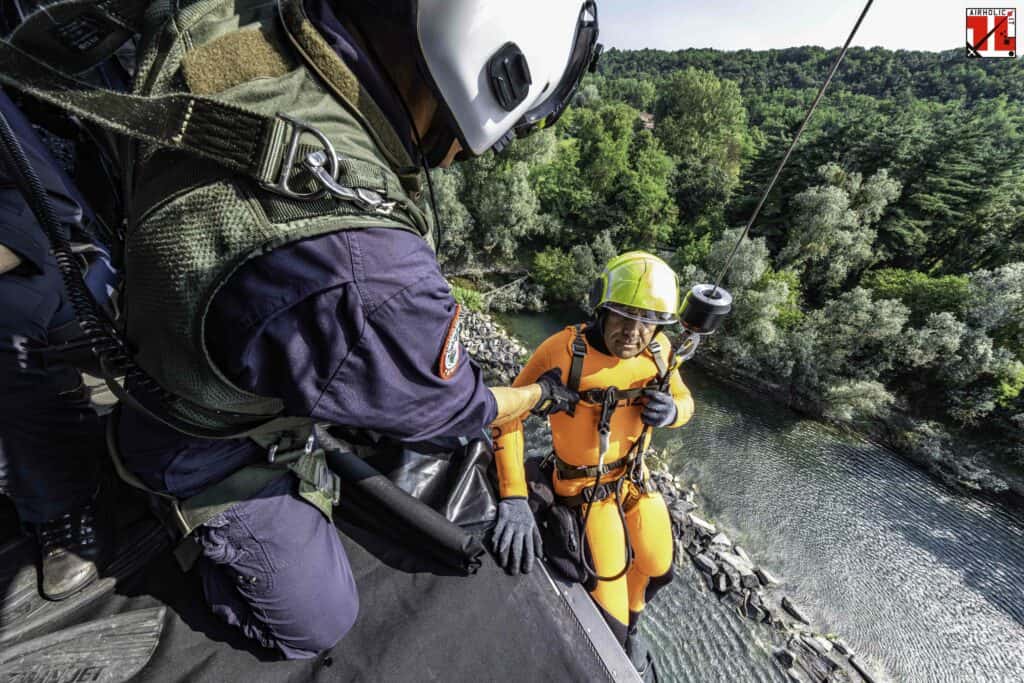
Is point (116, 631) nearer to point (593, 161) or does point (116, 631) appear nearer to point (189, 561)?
point (189, 561)

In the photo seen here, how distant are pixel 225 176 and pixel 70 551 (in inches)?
75.0

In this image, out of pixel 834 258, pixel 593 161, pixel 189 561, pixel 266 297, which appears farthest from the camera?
pixel 593 161

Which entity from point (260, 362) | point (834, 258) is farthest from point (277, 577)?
point (834, 258)

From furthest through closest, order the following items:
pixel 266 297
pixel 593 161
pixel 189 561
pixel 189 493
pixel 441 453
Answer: pixel 593 161, pixel 441 453, pixel 189 561, pixel 189 493, pixel 266 297

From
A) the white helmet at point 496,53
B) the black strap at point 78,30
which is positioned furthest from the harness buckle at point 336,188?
the black strap at point 78,30

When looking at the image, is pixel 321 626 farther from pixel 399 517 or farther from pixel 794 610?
pixel 794 610

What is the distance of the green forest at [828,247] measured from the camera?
12.4 meters

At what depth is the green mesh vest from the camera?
78 cm

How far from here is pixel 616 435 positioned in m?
3.12

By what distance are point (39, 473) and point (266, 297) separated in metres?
1.78

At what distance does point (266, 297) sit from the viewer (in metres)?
0.81

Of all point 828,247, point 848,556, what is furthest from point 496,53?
point 828,247

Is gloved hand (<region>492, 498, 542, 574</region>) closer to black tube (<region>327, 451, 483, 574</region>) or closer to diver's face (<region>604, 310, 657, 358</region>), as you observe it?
black tube (<region>327, 451, 483, 574</region>)

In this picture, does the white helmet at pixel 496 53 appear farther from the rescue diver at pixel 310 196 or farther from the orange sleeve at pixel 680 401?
the orange sleeve at pixel 680 401
